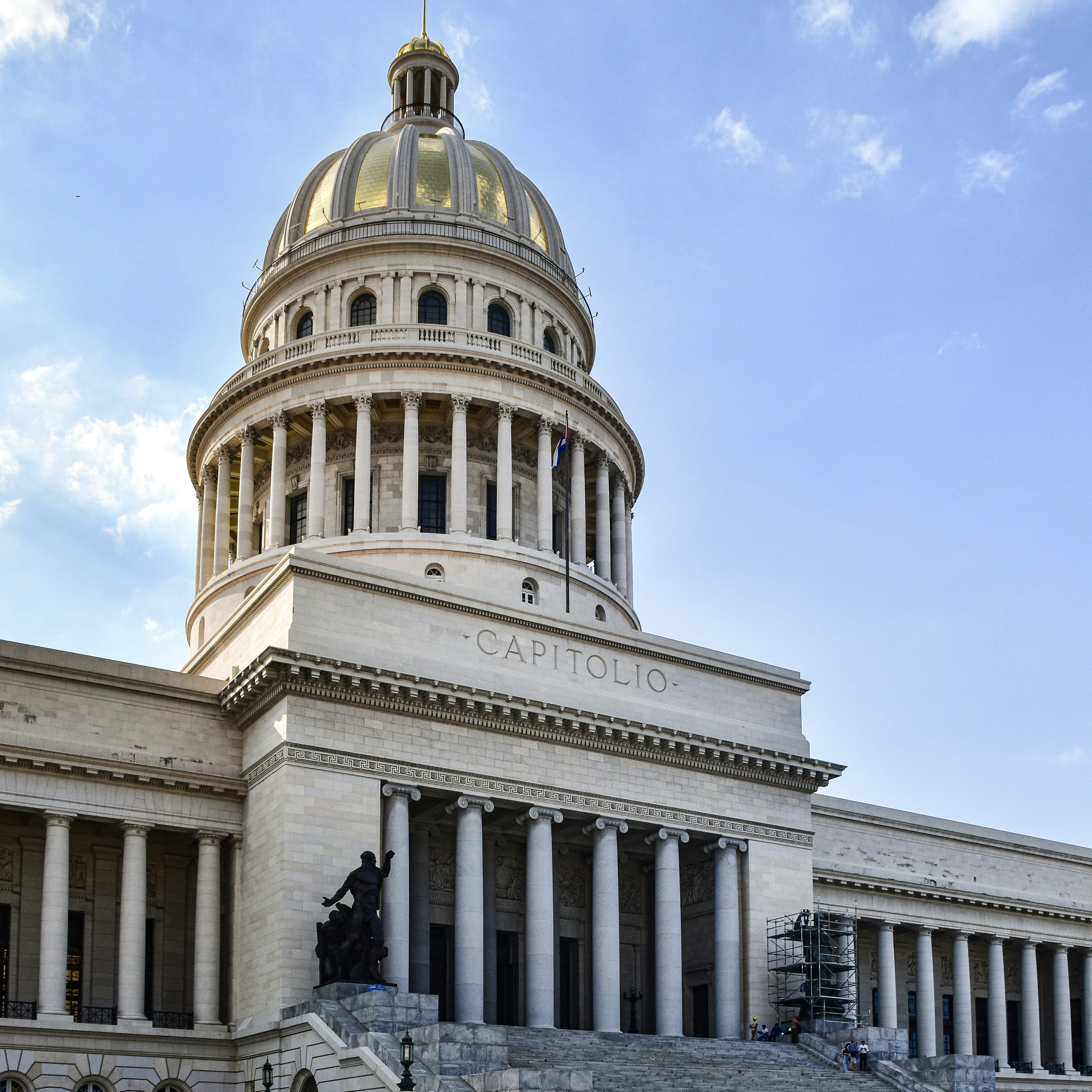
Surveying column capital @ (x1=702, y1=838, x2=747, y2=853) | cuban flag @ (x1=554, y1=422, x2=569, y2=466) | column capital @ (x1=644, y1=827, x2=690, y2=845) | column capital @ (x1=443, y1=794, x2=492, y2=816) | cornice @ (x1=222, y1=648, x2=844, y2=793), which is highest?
cuban flag @ (x1=554, y1=422, x2=569, y2=466)

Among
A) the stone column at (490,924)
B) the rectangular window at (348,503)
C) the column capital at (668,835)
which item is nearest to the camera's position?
the stone column at (490,924)

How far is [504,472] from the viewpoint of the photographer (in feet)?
175

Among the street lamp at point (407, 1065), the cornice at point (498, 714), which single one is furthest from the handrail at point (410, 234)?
the street lamp at point (407, 1065)

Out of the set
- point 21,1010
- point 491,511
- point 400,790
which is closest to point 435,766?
point 400,790

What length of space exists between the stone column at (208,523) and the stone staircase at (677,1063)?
1018 inches

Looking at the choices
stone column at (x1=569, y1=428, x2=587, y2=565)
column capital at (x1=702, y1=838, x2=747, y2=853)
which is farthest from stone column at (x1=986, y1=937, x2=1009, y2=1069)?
stone column at (x1=569, y1=428, x2=587, y2=565)

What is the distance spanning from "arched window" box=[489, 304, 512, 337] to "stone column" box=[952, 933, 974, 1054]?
92.8 ft

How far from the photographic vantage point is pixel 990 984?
53.9 metres

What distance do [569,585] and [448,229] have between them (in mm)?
15501

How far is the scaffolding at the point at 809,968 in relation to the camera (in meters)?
41.2

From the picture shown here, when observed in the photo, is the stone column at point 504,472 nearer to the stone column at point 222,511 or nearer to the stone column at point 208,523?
the stone column at point 222,511

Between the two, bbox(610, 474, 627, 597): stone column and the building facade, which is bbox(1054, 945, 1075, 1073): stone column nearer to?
the building facade

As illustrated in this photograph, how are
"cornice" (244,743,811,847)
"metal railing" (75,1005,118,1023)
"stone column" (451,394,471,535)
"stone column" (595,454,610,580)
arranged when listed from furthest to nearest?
"stone column" (595,454,610,580)
"stone column" (451,394,471,535)
"cornice" (244,743,811,847)
"metal railing" (75,1005,118,1023)

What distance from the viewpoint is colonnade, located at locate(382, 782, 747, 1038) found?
3712 centimetres
